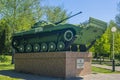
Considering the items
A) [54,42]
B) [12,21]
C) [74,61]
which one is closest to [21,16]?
[12,21]

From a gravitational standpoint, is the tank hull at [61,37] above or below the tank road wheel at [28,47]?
above

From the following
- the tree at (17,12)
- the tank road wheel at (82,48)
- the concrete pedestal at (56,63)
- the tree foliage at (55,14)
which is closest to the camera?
the concrete pedestal at (56,63)

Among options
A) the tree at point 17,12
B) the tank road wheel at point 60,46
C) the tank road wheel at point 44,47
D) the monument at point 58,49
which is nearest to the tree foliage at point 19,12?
the tree at point 17,12

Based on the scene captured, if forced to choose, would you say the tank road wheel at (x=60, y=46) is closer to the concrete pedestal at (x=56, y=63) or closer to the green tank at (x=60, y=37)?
the green tank at (x=60, y=37)

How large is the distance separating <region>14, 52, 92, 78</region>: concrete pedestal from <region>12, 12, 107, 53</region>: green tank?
0.71 meters

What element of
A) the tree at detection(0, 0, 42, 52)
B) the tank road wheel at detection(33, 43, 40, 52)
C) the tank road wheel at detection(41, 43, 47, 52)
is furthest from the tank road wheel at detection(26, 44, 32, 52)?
the tree at detection(0, 0, 42, 52)

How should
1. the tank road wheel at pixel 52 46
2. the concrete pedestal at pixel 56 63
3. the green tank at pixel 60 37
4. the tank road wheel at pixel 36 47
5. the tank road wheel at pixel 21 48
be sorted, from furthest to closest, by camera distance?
the tank road wheel at pixel 21 48, the tank road wheel at pixel 36 47, the tank road wheel at pixel 52 46, the green tank at pixel 60 37, the concrete pedestal at pixel 56 63

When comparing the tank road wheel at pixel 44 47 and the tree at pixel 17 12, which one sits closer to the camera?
the tank road wheel at pixel 44 47

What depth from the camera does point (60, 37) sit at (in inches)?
735

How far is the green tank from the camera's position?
1806cm

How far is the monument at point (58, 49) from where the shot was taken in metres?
17.8

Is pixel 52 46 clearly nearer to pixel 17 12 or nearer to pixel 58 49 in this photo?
pixel 58 49

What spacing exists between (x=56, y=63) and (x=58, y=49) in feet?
3.71

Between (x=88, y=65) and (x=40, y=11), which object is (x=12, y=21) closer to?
(x=40, y=11)
